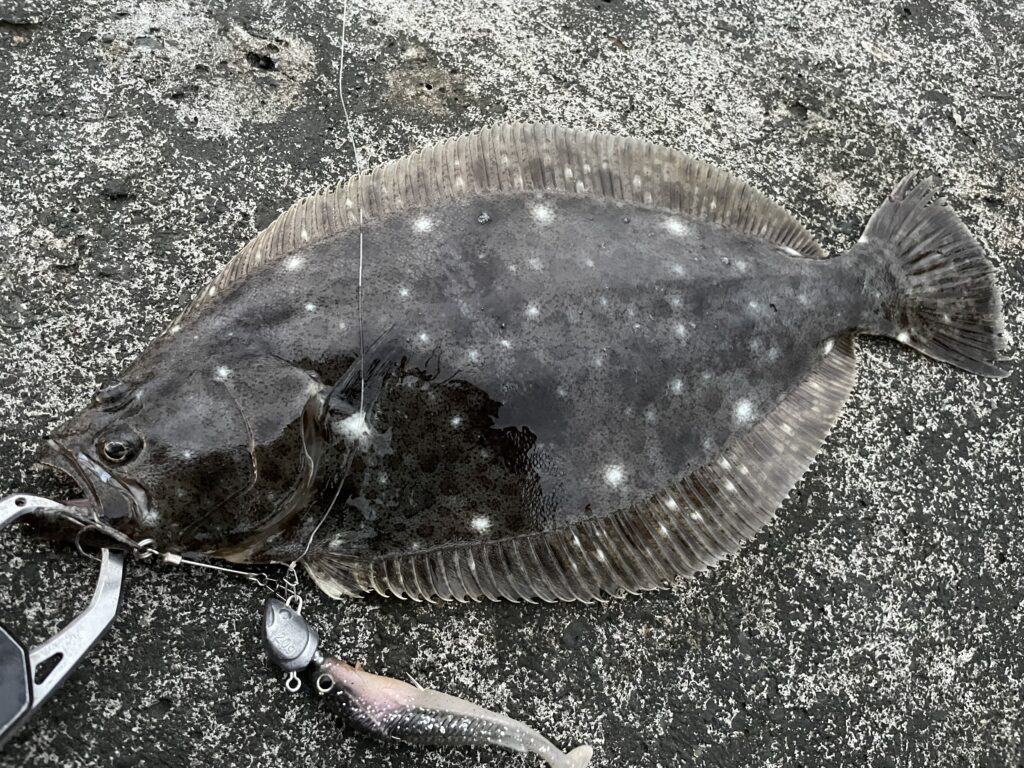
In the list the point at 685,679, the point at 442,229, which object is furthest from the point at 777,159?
the point at 685,679

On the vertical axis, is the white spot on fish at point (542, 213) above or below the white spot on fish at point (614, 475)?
above

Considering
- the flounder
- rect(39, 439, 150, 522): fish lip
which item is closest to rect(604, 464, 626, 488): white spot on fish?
the flounder

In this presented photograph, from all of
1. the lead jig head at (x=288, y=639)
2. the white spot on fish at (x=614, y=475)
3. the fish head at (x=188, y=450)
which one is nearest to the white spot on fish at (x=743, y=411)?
the white spot on fish at (x=614, y=475)

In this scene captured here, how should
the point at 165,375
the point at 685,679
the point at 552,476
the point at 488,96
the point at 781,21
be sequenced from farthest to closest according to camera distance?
the point at 781,21, the point at 488,96, the point at 685,679, the point at 552,476, the point at 165,375

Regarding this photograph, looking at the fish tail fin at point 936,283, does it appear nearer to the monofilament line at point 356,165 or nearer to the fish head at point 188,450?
the monofilament line at point 356,165

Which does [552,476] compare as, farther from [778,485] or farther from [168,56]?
[168,56]

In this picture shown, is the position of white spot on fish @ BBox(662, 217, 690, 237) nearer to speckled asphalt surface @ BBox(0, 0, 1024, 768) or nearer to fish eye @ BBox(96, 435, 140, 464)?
speckled asphalt surface @ BBox(0, 0, 1024, 768)

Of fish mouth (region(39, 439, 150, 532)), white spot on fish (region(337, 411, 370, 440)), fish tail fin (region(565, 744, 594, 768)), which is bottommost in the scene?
fish tail fin (region(565, 744, 594, 768))
